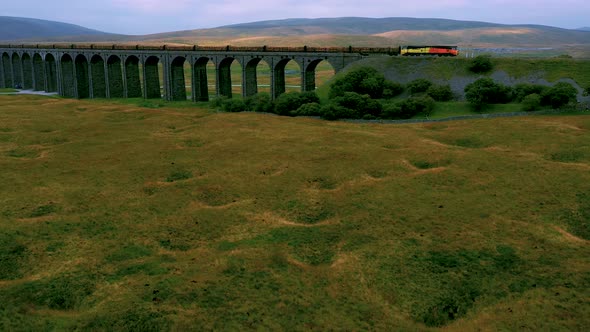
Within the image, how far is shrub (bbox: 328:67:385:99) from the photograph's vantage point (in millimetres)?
84875

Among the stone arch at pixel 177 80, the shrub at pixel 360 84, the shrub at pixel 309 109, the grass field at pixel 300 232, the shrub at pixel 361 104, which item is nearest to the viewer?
the grass field at pixel 300 232

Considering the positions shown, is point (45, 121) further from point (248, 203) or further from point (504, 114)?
point (504, 114)

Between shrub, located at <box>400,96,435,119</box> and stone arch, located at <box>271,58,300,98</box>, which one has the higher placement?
stone arch, located at <box>271,58,300,98</box>

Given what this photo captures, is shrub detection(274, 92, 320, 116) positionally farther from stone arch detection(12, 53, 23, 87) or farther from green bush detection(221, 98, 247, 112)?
stone arch detection(12, 53, 23, 87)

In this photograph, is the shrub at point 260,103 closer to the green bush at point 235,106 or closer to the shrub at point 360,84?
Result: the green bush at point 235,106

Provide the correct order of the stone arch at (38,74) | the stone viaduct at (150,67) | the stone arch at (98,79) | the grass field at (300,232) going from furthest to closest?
the stone arch at (38,74) < the stone arch at (98,79) < the stone viaduct at (150,67) < the grass field at (300,232)

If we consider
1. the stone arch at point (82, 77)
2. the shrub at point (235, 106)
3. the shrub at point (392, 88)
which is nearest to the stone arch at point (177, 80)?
the shrub at point (235, 106)

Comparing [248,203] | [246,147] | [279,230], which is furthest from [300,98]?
[279,230]

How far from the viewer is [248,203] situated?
Result: 132ft

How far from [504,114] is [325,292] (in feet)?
192

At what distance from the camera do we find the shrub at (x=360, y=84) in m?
Result: 84.9

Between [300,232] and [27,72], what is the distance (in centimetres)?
14912

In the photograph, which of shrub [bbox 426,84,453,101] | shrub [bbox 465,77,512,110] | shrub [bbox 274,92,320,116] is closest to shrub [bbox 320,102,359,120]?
shrub [bbox 274,92,320,116]

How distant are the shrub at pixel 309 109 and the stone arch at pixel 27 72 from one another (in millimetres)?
110693
